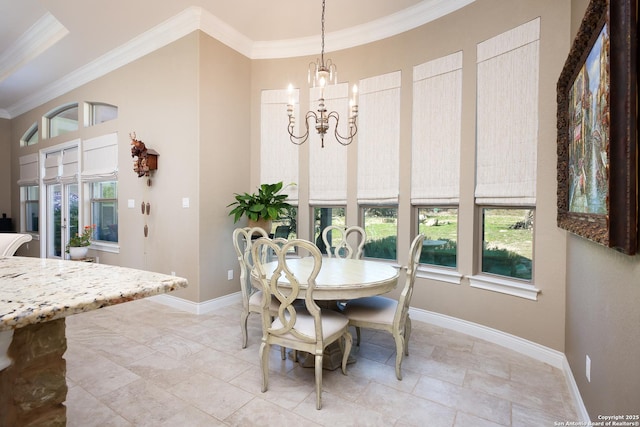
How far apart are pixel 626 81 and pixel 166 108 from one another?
421 cm

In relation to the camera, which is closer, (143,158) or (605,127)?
(605,127)

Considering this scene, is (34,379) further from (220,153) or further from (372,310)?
(220,153)

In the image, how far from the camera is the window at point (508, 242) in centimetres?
272

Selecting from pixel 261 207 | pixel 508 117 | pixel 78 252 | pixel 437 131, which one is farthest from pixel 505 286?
pixel 78 252

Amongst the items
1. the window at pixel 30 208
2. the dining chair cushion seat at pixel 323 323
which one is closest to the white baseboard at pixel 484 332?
the dining chair cushion seat at pixel 323 323

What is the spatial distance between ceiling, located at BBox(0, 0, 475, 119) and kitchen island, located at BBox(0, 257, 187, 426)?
3.38 meters

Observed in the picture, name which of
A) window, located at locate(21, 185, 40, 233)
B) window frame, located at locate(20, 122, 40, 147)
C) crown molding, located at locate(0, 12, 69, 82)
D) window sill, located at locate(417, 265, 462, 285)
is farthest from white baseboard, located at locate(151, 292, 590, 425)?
window frame, located at locate(20, 122, 40, 147)

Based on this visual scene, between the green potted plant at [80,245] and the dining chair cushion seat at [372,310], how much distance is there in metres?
4.42

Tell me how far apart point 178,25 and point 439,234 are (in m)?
3.94

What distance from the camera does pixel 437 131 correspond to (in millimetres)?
3184

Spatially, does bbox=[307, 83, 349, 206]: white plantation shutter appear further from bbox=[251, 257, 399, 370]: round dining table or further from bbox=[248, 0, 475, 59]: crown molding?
bbox=[251, 257, 399, 370]: round dining table

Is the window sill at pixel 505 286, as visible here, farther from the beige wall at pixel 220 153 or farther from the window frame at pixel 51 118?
the window frame at pixel 51 118

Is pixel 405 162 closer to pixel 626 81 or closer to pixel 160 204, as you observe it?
pixel 626 81

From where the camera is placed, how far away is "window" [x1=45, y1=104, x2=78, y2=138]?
551 centimetres
